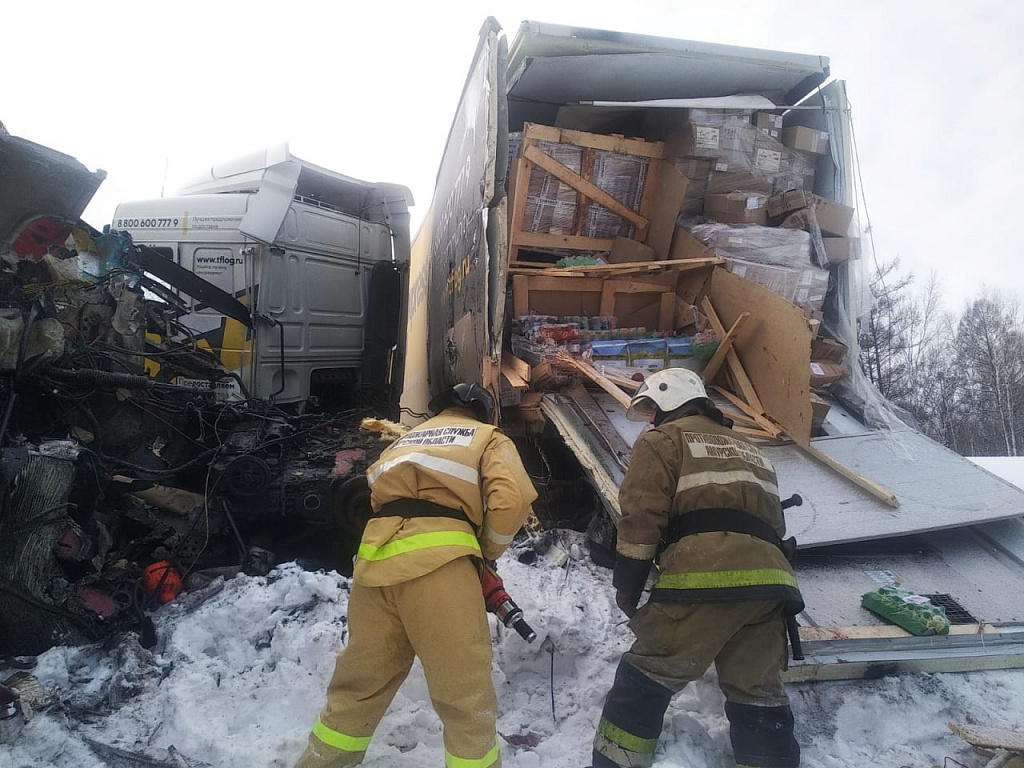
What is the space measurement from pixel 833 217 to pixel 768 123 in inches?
34.7

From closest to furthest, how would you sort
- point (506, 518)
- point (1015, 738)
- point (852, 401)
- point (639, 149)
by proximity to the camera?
point (1015, 738)
point (506, 518)
point (852, 401)
point (639, 149)

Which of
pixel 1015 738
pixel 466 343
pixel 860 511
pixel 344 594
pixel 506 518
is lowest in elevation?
pixel 344 594

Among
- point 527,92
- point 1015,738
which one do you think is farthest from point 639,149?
point 1015,738

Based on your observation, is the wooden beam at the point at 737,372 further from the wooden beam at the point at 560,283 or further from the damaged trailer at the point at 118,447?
the damaged trailer at the point at 118,447

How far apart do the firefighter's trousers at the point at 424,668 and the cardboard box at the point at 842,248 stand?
3829mm

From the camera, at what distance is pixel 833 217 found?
433cm

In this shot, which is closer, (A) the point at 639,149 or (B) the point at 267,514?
(B) the point at 267,514

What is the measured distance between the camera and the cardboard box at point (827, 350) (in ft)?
13.5

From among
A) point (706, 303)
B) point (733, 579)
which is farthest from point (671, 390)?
point (706, 303)

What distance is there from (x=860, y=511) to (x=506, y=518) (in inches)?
76.3

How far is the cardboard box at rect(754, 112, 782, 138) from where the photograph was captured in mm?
4445

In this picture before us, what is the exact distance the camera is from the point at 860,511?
285 cm

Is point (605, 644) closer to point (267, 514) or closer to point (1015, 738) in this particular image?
point (1015, 738)

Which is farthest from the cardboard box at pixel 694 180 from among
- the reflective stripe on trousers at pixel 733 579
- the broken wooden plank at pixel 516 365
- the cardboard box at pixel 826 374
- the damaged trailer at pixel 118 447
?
the reflective stripe on trousers at pixel 733 579
